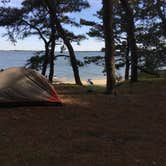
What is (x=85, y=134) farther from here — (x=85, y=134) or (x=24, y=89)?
(x=24, y=89)

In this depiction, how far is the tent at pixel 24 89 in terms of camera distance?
1007 centimetres

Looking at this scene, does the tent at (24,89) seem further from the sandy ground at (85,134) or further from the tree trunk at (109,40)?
the tree trunk at (109,40)

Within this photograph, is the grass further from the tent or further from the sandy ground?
the tent

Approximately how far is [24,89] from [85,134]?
296 cm

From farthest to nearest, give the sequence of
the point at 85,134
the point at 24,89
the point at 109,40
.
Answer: the point at 109,40 → the point at 24,89 → the point at 85,134

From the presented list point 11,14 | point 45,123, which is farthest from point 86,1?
point 45,123

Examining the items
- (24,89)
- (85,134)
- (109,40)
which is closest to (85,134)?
(85,134)

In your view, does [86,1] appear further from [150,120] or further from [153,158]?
[153,158]

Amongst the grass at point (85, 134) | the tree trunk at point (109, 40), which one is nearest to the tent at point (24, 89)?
the grass at point (85, 134)

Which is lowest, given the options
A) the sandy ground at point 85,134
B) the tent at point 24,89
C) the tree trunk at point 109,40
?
the sandy ground at point 85,134

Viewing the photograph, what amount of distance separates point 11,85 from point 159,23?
16.7 m

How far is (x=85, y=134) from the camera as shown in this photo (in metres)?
7.59

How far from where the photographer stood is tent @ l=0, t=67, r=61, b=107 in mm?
10070

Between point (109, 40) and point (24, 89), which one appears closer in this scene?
point (24, 89)
